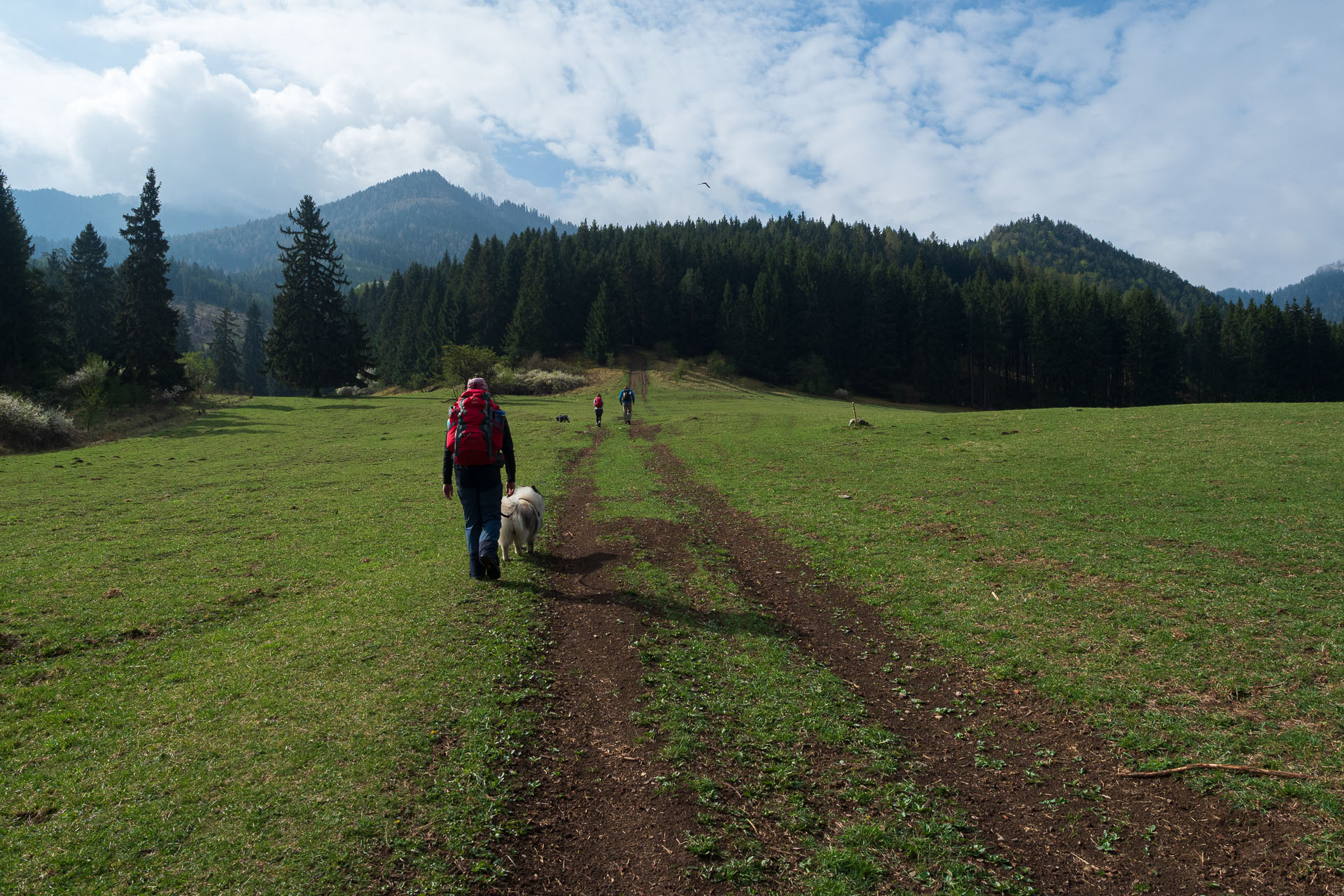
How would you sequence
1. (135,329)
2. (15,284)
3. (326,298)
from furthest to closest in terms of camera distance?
(326,298) < (135,329) < (15,284)

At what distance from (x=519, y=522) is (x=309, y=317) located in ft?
237

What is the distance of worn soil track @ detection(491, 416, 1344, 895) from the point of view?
5.07m

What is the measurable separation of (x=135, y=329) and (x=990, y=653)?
7112cm

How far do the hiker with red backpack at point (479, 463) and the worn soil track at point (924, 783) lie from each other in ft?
7.77

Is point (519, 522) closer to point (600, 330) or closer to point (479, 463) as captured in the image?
point (479, 463)

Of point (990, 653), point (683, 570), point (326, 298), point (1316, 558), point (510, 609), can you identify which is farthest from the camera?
point (326, 298)

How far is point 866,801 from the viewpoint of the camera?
5.97 m

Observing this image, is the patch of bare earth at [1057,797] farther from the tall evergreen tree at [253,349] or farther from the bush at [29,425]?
the tall evergreen tree at [253,349]

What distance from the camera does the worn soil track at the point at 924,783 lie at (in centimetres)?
507

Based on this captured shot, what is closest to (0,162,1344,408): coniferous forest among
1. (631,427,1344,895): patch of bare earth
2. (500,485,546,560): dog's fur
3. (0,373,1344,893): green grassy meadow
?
(0,373,1344,893): green grassy meadow

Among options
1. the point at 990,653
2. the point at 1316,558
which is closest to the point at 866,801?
the point at 990,653

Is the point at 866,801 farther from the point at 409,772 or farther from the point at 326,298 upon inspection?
the point at 326,298

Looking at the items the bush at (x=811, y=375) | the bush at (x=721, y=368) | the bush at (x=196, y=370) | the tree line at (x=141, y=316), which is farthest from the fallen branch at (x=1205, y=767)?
the bush at (x=811, y=375)

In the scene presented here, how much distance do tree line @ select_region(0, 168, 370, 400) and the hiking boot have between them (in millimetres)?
53708
